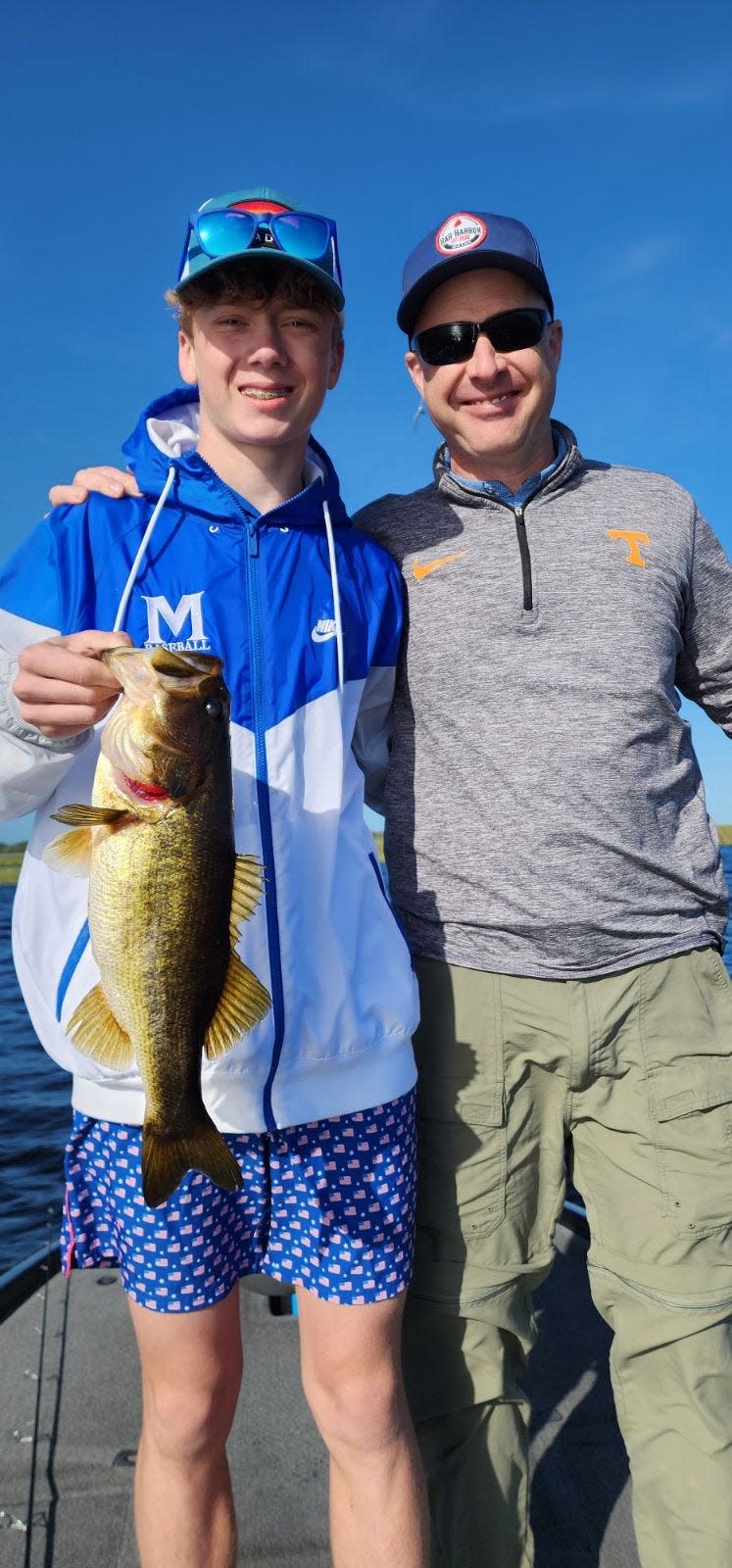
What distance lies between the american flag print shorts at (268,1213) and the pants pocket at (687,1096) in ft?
2.69

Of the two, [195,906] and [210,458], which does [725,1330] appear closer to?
[195,906]

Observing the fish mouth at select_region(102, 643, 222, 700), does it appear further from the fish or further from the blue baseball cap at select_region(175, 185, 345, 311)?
the blue baseball cap at select_region(175, 185, 345, 311)

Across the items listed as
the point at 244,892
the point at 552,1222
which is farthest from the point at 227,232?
the point at 552,1222

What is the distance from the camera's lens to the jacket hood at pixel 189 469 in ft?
9.08

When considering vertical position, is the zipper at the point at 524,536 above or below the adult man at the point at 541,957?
above

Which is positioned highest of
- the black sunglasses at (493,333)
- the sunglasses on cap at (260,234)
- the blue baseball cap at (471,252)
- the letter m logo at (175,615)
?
the blue baseball cap at (471,252)

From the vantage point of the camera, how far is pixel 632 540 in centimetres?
328

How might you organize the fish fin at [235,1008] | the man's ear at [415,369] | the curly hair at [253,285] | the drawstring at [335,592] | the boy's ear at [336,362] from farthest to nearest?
the man's ear at [415,369] → the boy's ear at [336,362] → the drawstring at [335,592] → the curly hair at [253,285] → the fish fin at [235,1008]

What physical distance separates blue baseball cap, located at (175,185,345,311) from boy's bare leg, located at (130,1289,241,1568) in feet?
8.35

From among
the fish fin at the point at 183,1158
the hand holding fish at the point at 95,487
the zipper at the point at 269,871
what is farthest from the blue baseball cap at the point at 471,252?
the fish fin at the point at 183,1158

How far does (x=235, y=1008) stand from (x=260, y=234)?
1.87 m

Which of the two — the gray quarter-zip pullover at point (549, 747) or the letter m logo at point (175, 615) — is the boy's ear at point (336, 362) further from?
the letter m logo at point (175, 615)

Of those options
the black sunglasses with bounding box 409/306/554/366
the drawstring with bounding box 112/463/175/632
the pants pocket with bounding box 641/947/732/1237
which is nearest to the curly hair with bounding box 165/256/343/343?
the drawstring with bounding box 112/463/175/632

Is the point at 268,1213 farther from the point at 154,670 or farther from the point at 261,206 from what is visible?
the point at 261,206
